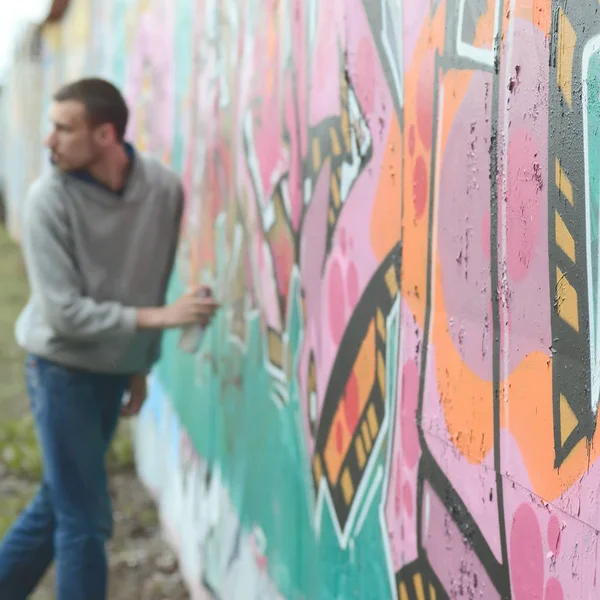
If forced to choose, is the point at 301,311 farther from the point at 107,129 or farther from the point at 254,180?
the point at 107,129

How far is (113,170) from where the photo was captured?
305 cm

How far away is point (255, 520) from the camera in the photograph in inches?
114

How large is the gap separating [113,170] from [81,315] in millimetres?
545

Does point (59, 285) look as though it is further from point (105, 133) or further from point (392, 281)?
point (392, 281)

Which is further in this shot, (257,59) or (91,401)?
(91,401)

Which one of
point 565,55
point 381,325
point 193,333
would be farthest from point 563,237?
point 193,333

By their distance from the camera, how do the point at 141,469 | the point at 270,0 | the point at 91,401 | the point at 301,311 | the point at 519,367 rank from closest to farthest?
the point at 519,367 < the point at 301,311 < the point at 270,0 < the point at 91,401 < the point at 141,469

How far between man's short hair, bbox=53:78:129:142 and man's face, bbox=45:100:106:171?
0.7 inches

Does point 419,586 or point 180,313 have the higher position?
point 180,313

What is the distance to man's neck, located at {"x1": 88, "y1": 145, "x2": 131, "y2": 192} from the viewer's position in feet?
9.87

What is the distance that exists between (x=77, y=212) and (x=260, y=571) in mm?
1276

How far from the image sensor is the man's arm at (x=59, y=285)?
110 inches

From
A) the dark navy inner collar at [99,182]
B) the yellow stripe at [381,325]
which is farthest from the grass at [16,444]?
the yellow stripe at [381,325]

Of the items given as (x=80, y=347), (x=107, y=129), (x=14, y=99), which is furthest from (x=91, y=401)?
(x=14, y=99)
